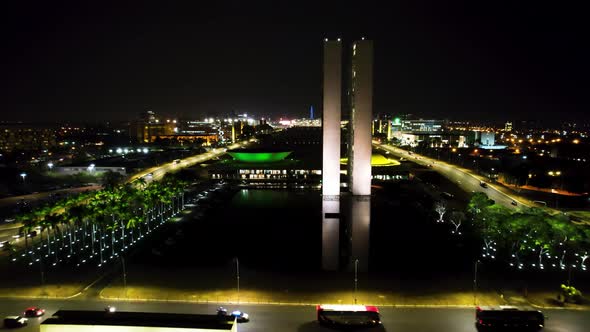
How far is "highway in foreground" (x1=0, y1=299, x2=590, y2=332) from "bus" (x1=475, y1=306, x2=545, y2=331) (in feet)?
1.16

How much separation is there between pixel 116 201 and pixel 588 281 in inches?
800

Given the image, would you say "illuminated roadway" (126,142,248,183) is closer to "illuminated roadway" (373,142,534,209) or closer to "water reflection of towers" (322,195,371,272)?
"water reflection of towers" (322,195,371,272)

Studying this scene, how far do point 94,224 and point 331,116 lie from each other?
54.5 feet

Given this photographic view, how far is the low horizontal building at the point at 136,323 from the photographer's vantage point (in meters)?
8.64

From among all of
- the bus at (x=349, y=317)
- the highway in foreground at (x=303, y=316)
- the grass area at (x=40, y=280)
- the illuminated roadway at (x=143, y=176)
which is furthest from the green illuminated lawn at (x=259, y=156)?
the bus at (x=349, y=317)

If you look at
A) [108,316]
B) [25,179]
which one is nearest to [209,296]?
[108,316]

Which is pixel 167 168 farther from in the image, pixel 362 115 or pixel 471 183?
pixel 471 183

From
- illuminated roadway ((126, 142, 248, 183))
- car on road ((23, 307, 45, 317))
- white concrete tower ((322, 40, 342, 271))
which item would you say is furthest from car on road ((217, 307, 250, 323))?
illuminated roadway ((126, 142, 248, 183))

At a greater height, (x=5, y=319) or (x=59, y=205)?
(x=59, y=205)

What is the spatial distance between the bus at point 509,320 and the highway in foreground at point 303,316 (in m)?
0.35

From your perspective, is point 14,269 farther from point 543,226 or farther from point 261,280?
point 543,226

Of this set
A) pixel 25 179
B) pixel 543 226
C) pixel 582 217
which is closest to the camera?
pixel 543 226

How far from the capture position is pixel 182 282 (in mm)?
15094

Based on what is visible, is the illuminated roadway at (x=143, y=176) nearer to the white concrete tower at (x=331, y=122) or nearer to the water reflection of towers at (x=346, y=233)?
the water reflection of towers at (x=346, y=233)
